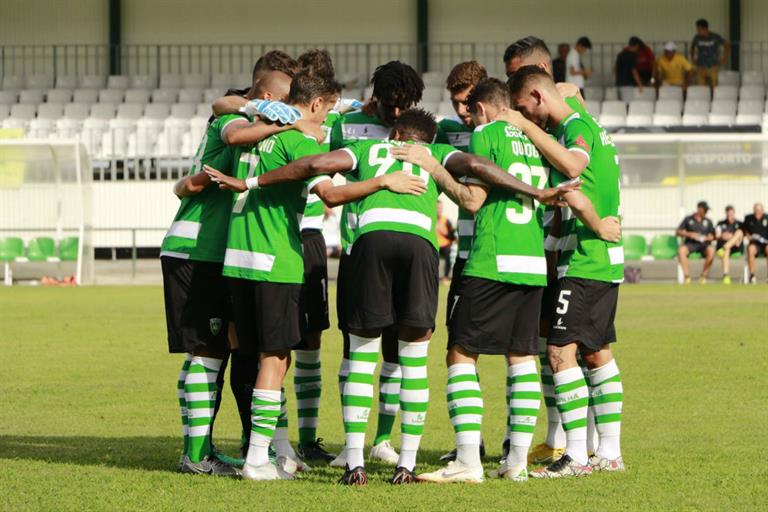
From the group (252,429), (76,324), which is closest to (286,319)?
(252,429)

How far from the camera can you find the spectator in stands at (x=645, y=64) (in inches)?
1369

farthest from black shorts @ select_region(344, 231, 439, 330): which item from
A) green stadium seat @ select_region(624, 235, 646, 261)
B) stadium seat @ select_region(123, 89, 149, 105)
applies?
stadium seat @ select_region(123, 89, 149, 105)

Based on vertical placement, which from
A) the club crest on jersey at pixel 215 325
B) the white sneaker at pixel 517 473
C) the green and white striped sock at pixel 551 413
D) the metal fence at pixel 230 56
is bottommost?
the white sneaker at pixel 517 473

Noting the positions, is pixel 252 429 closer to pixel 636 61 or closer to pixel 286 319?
pixel 286 319

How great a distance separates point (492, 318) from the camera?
22.7 feet

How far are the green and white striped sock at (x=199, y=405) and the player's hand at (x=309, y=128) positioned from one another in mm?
1369

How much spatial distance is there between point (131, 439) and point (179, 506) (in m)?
2.69

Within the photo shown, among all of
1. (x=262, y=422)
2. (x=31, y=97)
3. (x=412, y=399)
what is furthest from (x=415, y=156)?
(x=31, y=97)

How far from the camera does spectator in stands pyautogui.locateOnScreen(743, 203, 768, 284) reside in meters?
27.0

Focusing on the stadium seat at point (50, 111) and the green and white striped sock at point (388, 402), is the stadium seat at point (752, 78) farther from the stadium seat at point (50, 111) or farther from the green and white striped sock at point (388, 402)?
the green and white striped sock at point (388, 402)

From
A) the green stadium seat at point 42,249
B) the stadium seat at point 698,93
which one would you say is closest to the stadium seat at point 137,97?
the green stadium seat at point 42,249

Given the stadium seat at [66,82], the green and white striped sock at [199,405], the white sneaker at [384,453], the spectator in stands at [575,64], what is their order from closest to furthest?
the green and white striped sock at [199,405] < the white sneaker at [384,453] < the spectator in stands at [575,64] < the stadium seat at [66,82]

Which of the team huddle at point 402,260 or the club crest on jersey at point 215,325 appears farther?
the club crest on jersey at point 215,325

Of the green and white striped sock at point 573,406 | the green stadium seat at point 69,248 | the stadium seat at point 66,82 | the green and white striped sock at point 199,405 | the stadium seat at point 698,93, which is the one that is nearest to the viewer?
the green and white striped sock at point 573,406
